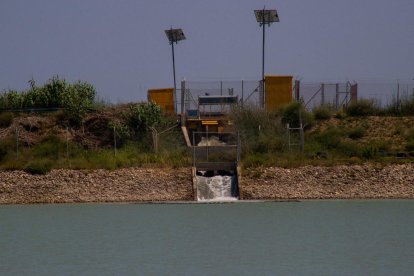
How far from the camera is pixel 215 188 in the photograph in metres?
44.9

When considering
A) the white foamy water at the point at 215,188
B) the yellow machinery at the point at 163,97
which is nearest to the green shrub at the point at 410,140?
the white foamy water at the point at 215,188

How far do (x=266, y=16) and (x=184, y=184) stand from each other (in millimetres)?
18624

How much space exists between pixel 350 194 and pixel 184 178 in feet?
28.3

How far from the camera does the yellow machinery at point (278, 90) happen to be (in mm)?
59531

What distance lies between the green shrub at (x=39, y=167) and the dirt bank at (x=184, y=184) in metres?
0.41

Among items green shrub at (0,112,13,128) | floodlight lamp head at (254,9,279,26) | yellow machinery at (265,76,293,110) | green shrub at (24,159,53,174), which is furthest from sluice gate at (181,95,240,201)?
green shrub at (0,112,13,128)

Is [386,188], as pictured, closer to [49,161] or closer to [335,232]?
[335,232]

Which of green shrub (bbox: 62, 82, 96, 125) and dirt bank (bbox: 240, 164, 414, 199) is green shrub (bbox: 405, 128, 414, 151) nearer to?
dirt bank (bbox: 240, 164, 414, 199)

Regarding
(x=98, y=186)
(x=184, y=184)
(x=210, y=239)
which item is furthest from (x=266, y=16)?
(x=210, y=239)

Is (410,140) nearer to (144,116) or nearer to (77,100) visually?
(144,116)

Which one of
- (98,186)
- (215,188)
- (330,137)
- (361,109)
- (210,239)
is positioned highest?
(361,109)

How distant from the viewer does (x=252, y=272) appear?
25.0 meters

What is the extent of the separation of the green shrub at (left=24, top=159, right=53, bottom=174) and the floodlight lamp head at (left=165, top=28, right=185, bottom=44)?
1813cm

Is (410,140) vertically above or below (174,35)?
below
